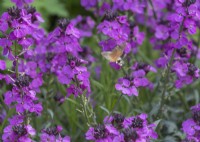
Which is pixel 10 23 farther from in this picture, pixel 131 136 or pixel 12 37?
pixel 131 136

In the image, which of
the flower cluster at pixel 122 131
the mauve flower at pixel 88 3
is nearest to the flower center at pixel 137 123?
the flower cluster at pixel 122 131

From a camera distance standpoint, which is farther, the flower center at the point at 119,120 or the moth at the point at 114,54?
the moth at the point at 114,54

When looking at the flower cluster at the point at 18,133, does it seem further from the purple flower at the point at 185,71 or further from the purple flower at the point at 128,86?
the purple flower at the point at 185,71

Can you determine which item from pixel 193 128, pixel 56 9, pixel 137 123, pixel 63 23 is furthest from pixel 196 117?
pixel 56 9

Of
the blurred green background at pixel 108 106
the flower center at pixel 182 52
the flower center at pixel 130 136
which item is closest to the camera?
the flower center at pixel 130 136

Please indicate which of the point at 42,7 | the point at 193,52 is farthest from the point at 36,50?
the point at 42,7

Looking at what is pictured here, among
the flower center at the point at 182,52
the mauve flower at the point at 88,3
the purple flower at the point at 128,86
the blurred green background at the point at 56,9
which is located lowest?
the purple flower at the point at 128,86

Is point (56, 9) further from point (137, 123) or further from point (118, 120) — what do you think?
point (137, 123)

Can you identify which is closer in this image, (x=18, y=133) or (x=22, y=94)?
(x=18, y=133)
